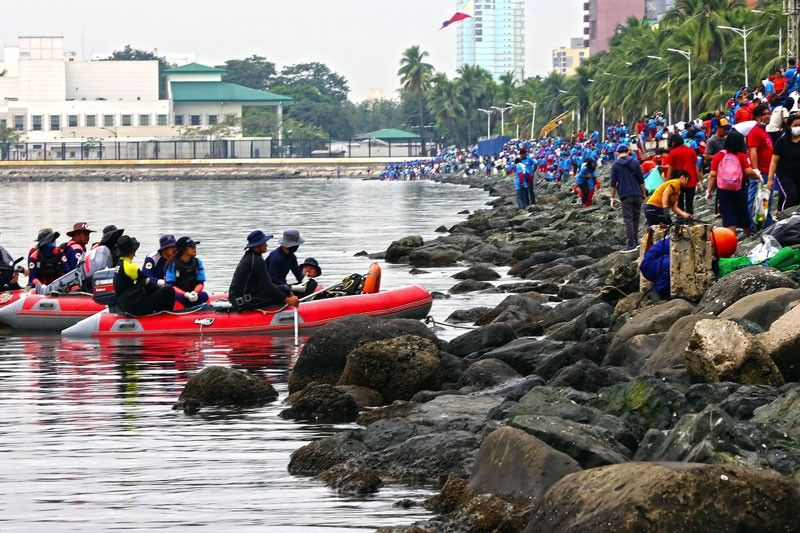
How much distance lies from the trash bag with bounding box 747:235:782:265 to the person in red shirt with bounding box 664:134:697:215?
3.90 metres

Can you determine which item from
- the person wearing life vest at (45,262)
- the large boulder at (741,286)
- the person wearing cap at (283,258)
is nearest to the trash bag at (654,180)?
the person wearing cap at (283,258)

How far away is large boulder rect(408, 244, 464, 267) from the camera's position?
3161cm

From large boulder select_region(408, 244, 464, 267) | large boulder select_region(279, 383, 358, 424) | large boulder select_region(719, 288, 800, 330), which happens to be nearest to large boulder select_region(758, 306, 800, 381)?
large boulder select_region(719, 288, 800, 330)

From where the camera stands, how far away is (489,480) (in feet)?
30.1

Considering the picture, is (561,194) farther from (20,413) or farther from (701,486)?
(701,486)

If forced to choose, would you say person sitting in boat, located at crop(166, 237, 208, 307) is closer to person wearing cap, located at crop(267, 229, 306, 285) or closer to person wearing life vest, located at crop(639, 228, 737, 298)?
person wearing cap, located at crop(267, 229, 306, 285)

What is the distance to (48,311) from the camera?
20906mm

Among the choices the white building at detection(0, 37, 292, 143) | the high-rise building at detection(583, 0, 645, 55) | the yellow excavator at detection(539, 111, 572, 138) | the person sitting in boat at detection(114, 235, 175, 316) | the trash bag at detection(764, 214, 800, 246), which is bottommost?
the person sitting in boat at detection(114, 235, 175, 316)

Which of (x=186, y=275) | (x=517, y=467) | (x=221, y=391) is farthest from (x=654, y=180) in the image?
(x=517, y=467)

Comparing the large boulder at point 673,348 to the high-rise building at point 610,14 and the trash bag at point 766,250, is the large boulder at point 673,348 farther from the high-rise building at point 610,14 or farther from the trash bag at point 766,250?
the high-rise building at point 610,14

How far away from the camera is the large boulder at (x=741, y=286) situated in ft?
46.5

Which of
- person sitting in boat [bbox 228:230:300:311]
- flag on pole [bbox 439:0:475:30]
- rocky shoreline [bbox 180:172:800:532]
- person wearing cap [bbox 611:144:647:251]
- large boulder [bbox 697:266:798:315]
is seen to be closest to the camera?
rocky shoreline [bbox 180:172:800:532]

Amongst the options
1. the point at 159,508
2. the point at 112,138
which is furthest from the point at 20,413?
the point at 112,138

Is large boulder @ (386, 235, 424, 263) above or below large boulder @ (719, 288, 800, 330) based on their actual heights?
below
